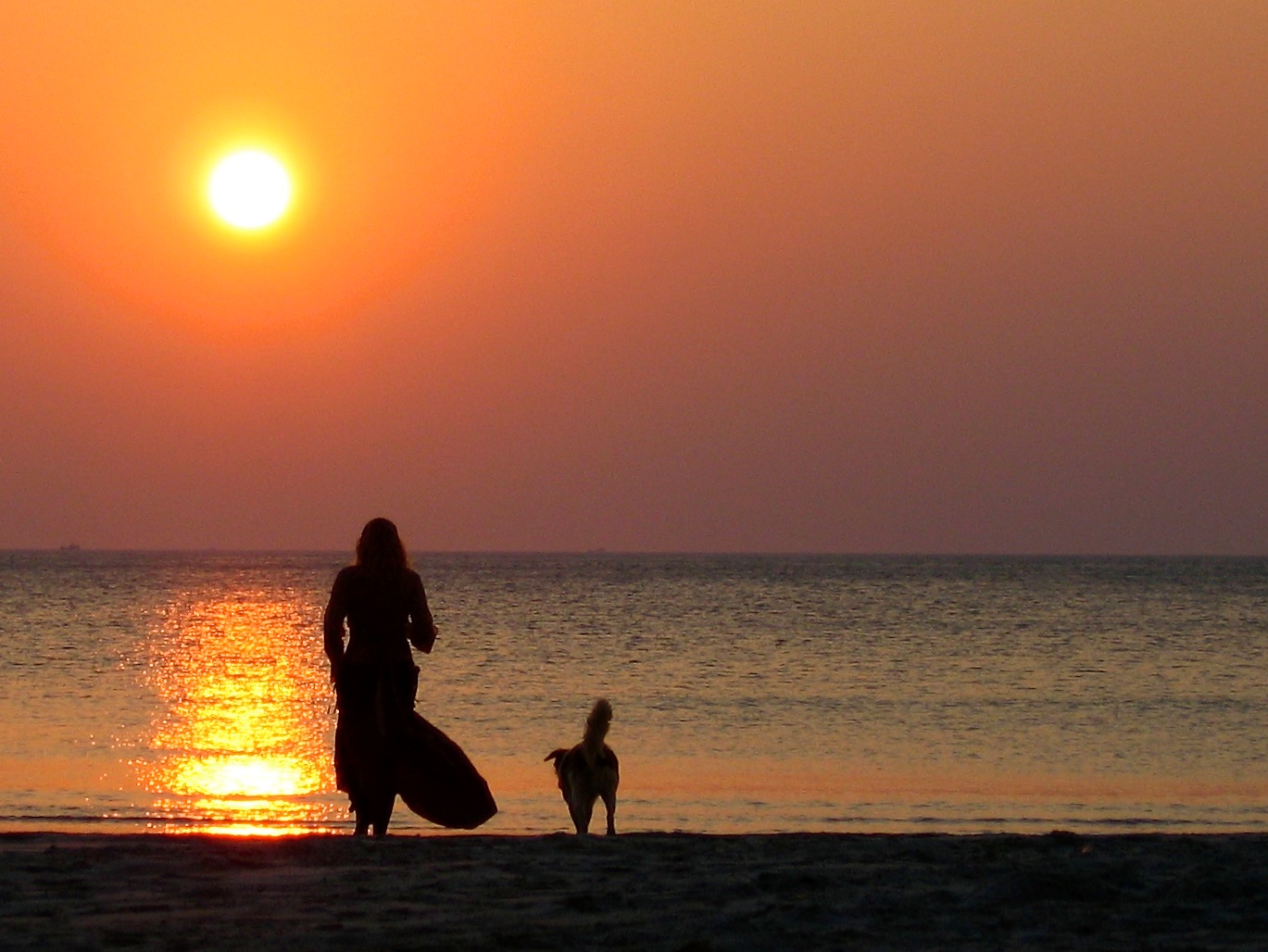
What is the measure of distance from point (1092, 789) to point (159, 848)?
11974 millimetres

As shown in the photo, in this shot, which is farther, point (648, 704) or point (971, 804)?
point (648, 704)

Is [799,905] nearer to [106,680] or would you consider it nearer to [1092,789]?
[1092,789]

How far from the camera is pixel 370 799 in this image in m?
8.96

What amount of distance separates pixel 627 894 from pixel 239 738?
643 inches

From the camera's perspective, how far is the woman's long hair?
8.67 meters

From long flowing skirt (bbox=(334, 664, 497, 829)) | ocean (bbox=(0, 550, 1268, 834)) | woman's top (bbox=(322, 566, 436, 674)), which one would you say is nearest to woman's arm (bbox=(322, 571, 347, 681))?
woman's top (bbox=(322, 566, 436, 674))

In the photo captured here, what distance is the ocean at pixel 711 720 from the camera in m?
15.7

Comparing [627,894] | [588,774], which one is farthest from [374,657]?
[627,894]

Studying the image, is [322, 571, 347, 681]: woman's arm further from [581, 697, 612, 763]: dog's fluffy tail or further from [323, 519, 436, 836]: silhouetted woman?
→ [581, 697, 612, 763]: dog's fluffy tail

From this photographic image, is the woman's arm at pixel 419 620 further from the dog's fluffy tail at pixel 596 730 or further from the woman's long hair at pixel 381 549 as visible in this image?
the dog's fluffy tail at pixel 596 730

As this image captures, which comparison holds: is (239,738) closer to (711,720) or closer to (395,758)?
(711,720)

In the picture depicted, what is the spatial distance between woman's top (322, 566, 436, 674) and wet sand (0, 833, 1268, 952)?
102cm

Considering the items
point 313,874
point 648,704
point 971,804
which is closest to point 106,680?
point 648,704

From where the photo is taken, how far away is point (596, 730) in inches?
388
